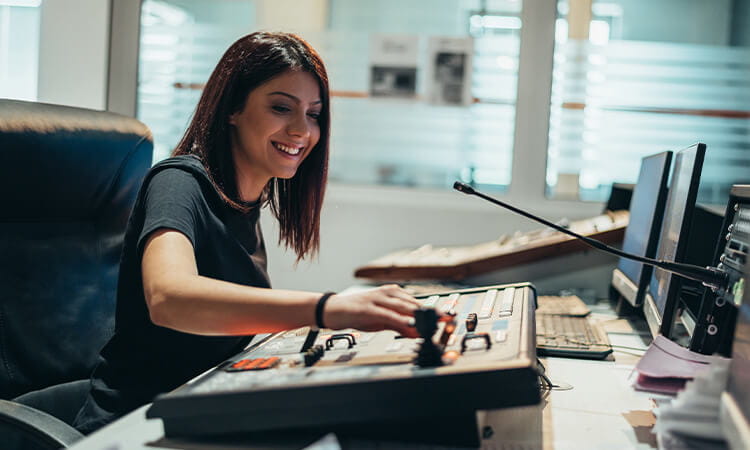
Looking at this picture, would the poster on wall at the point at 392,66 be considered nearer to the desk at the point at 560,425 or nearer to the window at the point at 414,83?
the window at the point at 414,83

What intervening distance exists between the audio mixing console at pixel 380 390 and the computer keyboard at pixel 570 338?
0.53 m

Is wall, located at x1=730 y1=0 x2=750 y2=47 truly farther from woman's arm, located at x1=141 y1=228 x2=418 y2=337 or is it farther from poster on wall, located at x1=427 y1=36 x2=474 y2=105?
woman's arm, located at x1=141 y1=228 x2=418 y2=337

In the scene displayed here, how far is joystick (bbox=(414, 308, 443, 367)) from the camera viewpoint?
0.75 m

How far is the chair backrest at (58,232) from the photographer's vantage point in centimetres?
121

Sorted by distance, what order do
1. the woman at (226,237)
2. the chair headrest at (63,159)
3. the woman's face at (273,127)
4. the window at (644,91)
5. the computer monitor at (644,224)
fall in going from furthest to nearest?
the window at (644,91) → the computer monitor at (644,224) → the woman's face at (273,127) → the chair headrest at (63,159) → the woman at (226,237)

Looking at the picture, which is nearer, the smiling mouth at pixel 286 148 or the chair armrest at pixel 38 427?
the chair armrest at pixel 38 427

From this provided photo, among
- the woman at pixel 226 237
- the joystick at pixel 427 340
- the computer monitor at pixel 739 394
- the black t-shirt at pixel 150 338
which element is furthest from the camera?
the black t-shirt at pixel 150 338

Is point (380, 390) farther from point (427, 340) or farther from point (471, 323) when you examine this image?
point (471, 323)

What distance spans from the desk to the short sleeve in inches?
9.5

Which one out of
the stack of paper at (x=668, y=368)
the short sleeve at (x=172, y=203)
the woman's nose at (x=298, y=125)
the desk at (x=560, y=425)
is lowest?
the desk at (x=560, y=425)

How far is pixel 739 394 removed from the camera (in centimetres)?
67

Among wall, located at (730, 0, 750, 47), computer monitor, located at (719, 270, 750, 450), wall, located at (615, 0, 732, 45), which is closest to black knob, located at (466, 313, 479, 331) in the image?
computer monitor, located at (719, 270, 750, 450)

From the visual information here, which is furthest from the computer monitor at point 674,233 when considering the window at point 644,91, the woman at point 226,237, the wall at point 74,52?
the wall at point 74,52

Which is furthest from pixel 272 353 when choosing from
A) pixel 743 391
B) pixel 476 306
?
pixel 743 391
